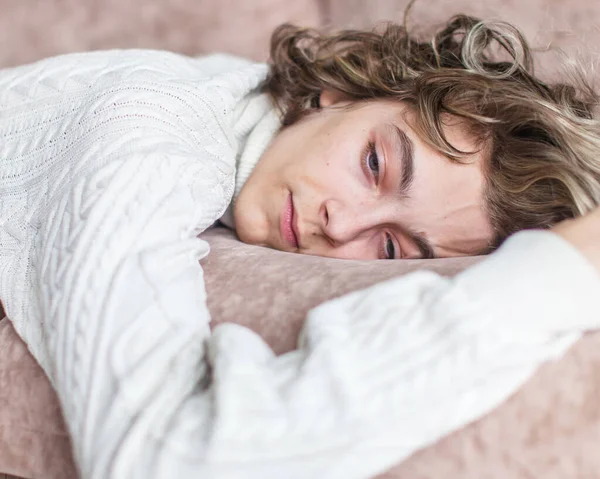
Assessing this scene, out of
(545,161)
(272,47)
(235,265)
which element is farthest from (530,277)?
(272,47)

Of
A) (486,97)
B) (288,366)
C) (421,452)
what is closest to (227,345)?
(288,366)

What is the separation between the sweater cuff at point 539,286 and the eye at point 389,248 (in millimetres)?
379

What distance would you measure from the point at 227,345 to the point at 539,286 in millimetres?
278

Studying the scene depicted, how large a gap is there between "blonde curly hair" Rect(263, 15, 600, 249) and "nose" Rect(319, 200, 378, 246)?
0.46 feet

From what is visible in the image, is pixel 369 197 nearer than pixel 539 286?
No

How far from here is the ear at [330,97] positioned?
119 cm

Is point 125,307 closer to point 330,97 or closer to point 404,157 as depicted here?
point 404,157

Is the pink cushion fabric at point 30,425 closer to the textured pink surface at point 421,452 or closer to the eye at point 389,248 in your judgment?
the textured pink surface at point 421,452

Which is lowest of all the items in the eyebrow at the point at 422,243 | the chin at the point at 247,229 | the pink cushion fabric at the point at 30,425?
the pink cushion fabric at the point at 30,425

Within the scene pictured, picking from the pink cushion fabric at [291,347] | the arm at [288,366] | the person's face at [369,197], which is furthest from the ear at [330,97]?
the arm at [288,366]

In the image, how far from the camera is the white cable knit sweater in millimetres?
522

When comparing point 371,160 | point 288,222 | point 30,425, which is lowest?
point 30,425

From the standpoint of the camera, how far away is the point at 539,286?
0.56 m

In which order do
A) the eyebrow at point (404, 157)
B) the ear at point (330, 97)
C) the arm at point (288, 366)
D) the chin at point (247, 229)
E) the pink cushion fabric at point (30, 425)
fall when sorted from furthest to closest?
the ear at point (330, 97)
the chin at point (247, 229)
the eyebrow at point (404, 157)
the pink cushion fabric at point (30, 425)
the arm at point (288, 366)
